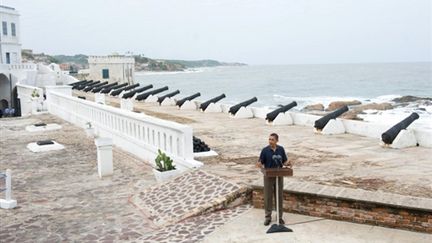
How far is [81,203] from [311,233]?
420 cm

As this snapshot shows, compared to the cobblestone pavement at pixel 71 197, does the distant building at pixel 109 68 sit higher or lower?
higher

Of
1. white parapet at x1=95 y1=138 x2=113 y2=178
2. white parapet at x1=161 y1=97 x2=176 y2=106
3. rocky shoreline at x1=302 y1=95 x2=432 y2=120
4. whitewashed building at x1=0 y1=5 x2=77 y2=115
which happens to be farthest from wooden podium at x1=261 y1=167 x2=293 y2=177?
whitewashed building at x1=0 y1=5 x2=77 y2=115

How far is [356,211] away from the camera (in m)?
6.63

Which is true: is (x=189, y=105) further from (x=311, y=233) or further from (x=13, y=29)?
(x=13, y=29)

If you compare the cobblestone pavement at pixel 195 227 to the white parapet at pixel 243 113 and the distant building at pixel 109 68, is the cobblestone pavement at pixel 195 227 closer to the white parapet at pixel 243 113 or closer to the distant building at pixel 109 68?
the white parapet at pixel 243 113

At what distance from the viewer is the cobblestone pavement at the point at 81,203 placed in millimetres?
6809

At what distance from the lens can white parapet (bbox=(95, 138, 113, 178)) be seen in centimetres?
1010

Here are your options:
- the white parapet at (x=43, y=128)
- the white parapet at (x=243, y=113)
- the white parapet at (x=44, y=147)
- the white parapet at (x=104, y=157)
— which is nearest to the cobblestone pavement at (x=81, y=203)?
the white parapet at (x=104, y=157)

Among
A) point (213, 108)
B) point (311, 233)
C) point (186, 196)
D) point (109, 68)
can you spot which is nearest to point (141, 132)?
point (186, 196)

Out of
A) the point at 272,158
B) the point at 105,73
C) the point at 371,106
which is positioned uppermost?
the point at 105,73

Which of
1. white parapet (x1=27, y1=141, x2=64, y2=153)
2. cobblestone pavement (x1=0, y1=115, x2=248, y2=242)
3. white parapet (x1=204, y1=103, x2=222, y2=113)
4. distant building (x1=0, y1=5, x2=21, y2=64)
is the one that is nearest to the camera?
cobblestone pavement (x1=0, y1=115, x2=248, y2=242)

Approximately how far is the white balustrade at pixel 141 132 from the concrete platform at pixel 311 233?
2829 mm

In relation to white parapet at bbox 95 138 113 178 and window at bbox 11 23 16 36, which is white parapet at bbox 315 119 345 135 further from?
window at bbox 11 23 16 36

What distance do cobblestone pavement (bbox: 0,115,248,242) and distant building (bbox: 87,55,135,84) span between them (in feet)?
162
